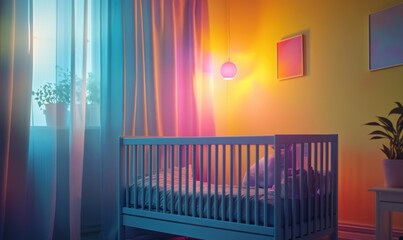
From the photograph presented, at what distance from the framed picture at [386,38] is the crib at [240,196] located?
76 cm

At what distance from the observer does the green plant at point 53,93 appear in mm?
2549

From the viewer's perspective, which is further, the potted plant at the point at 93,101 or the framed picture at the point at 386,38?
the potted plant at the point at 93,101

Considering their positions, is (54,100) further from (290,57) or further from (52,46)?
(290,57)

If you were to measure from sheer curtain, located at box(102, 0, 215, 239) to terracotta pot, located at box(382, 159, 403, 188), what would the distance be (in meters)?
1.62

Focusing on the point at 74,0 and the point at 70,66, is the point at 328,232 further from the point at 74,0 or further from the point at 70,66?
the point at 74,0

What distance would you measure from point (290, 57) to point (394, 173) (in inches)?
52.9

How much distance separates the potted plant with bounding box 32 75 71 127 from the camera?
256 cm

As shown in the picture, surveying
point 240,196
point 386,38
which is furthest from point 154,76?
point 386,38

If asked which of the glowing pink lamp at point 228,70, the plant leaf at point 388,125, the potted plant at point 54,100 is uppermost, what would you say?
the glowing pink lamp at point 228,70

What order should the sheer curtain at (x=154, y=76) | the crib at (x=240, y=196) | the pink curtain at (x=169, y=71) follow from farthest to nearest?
1. the pink curtain at (x=169, y=71)
2. the sheer curtain at (x=154, y=76)
3. the crib at (x=240, y=196)

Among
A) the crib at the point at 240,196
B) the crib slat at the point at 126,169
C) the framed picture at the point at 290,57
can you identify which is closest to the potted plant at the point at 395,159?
the crib at the point at 240,196

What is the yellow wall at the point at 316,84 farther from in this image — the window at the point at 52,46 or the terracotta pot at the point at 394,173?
the window at the point at 52,46

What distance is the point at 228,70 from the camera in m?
3.58

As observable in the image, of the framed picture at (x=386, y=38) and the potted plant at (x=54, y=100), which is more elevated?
the framed picture at (x=386, y=38)
